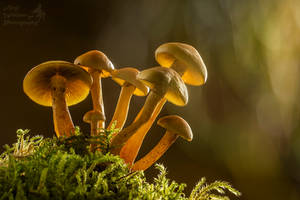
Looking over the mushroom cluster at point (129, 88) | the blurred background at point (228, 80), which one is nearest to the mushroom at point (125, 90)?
the mushroom cluster at point (129, 88)

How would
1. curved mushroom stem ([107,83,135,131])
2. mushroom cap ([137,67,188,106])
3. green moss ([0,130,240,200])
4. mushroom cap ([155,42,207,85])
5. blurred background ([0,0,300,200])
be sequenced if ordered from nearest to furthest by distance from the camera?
green moss ([0,130,240,200])
mushroom cap ([137,67,188,106])
mushroom cap ([155,42,207,85])
curved mushroom stem ([107,83,135,131])
blurred background ([0,0,300,200])

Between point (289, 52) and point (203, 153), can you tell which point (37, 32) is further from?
point (289, 52)

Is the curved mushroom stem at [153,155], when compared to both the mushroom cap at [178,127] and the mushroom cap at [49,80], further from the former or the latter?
the mushroom cap at [49,80]

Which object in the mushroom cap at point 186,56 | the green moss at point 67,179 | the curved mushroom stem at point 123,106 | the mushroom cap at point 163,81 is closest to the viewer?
the green moss at point 67,179

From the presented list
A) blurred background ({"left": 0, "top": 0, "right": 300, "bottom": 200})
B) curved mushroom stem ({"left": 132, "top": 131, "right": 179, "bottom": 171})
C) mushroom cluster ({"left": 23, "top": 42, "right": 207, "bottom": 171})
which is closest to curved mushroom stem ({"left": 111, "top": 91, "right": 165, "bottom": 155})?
mushroom cluster ({"left": 23, "top": 42, "right": 207, "bottom": 171})

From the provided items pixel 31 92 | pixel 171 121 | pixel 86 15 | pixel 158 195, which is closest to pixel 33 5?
pixel 86 15

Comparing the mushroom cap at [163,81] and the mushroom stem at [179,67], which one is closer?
the mushroom cap at [163,81]

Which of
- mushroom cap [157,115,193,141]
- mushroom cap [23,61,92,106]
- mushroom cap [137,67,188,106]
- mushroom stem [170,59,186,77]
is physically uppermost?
mushroom stem [170,59,186,77]

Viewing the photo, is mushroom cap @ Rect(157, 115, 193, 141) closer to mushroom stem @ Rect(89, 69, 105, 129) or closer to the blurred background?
mushroom stem @ Rect(89, 69, 105, 129)
